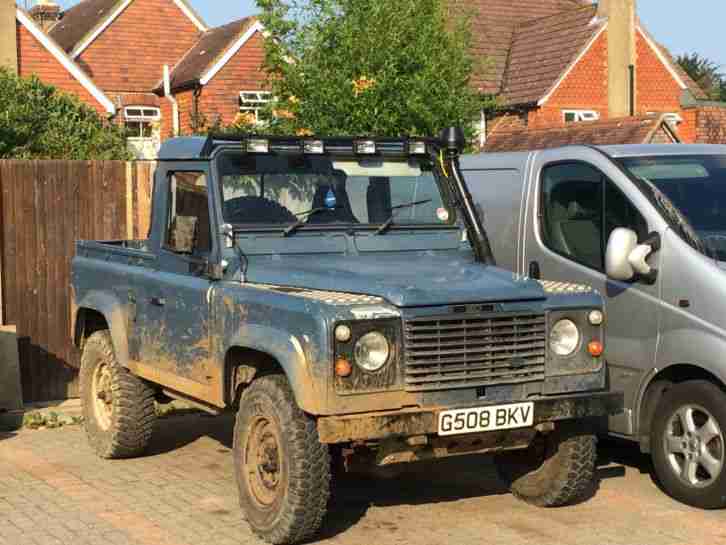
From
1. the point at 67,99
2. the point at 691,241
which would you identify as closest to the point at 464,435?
the point at 691,241

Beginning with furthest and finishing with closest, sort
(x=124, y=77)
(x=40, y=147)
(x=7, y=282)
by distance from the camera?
(x=124, y=77)
(x=40, y=147)
(x=7, y=282)

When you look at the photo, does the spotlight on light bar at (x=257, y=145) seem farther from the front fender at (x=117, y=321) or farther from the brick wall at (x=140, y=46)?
the brick wall at (x=140, y=46)

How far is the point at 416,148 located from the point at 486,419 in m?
2.39

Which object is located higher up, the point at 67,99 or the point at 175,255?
the point at 67,99

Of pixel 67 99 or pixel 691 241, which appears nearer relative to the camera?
pixel 691 241

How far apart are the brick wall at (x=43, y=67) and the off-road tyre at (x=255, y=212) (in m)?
23.6

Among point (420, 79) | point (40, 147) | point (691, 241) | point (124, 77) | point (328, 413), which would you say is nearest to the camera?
point (328, 413)

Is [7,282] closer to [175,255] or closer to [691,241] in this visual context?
[175,255]

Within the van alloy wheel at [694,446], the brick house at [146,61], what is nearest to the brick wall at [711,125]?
the brick house at [146,61]

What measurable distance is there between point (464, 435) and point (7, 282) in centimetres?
618

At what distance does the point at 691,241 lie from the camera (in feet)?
24.2

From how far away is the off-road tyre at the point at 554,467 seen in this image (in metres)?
7.01

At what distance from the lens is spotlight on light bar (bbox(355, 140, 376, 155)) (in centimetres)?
794

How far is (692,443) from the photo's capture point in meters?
7.19
